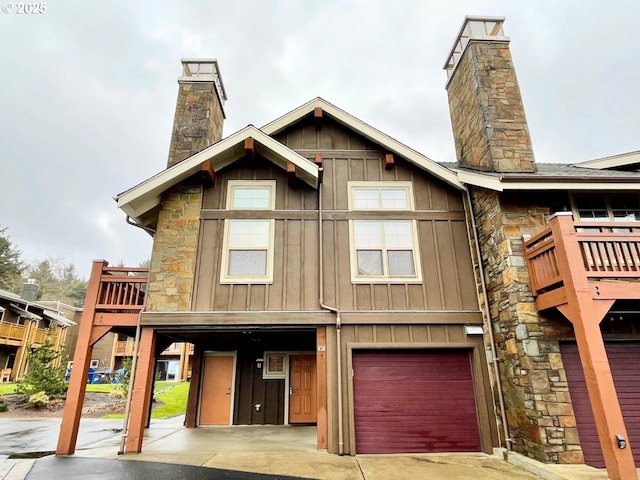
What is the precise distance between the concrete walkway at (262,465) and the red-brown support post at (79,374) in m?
0.33

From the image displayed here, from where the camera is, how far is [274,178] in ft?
26.0

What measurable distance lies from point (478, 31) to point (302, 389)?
35.4 feet

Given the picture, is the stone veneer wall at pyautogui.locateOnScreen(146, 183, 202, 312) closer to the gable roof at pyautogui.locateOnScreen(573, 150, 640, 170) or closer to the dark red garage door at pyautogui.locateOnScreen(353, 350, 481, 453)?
the dark red garage door at pyautogui.locateOnScreen(353, 350, 481, 453)

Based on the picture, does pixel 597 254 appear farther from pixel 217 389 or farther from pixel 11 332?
pixel 11 332

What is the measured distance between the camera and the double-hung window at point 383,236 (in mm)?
7176

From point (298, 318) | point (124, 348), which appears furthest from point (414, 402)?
point (124, 348)

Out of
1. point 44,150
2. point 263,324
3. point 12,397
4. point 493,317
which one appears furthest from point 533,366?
point 44,150

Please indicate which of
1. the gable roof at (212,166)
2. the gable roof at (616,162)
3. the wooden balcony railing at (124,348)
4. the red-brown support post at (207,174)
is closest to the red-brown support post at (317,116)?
the gable roof at (212,166)

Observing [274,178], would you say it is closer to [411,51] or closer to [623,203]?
[623,203]

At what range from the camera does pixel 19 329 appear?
22.8 meters

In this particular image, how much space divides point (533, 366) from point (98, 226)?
9223 centimetres

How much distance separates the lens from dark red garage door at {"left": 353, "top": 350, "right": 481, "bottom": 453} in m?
6.39

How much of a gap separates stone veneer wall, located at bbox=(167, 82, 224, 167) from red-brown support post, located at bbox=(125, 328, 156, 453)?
14.8 ft

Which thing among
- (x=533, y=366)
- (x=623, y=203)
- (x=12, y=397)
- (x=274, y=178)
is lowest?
(x=12, y=397)
